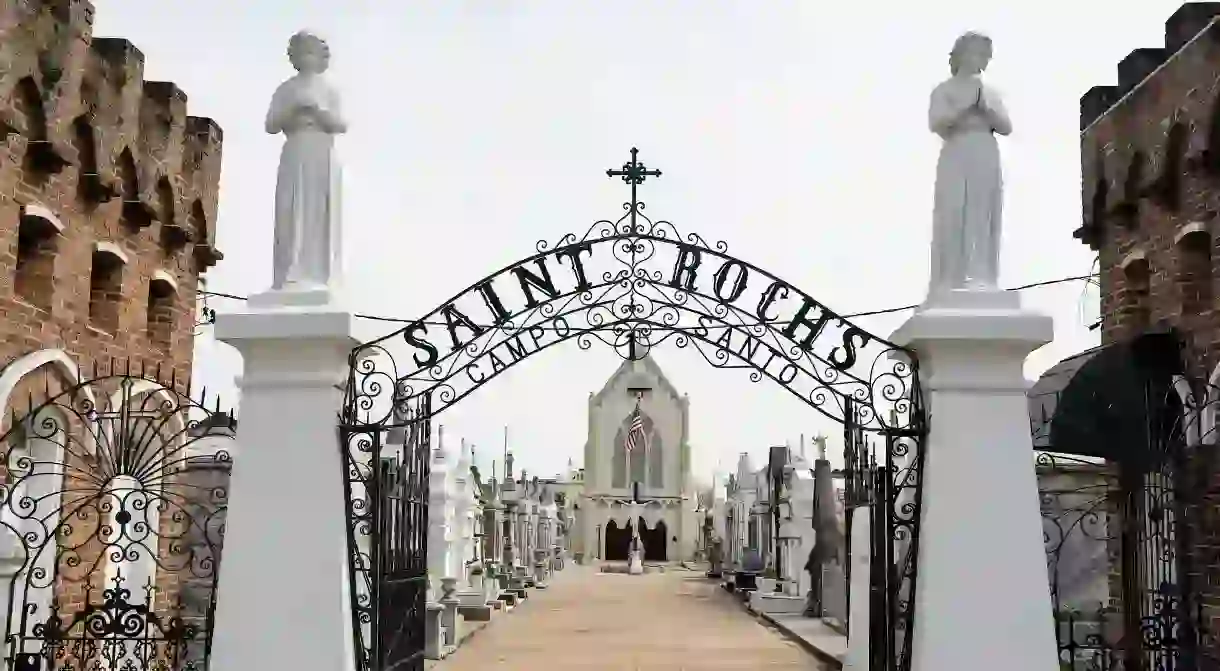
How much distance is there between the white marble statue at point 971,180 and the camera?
294 inches

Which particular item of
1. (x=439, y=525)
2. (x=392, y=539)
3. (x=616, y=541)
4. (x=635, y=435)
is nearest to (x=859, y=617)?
(x=392, y=539)

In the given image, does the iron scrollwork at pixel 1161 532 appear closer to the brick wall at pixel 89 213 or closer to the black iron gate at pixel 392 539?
the black iron gate at pixel 392 539

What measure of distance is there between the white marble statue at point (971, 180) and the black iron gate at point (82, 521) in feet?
18.6

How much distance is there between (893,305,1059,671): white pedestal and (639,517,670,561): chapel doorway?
210 ft

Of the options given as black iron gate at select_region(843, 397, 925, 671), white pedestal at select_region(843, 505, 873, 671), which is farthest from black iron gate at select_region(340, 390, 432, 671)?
white pedestal at select_region(843, 505, 873, 671)

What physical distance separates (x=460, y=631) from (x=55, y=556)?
9261 mm

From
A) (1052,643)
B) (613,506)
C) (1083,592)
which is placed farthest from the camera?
(613,506)

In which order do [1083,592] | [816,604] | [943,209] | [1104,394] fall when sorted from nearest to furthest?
[943,209]
[1104,394]
[1083,592]
[816,604]

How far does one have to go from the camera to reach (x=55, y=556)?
11.6m

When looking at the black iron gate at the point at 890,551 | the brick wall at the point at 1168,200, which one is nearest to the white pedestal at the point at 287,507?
the black iron gate at the point at 890,551

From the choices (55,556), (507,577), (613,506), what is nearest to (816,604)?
(507,577)

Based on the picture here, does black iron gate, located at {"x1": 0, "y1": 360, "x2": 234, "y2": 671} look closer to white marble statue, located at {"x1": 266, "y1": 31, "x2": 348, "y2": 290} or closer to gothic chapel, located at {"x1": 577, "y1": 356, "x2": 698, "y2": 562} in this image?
white marble statue, located at {"x1": 266, "y1": 31, "x2": 348, "y2": 290}

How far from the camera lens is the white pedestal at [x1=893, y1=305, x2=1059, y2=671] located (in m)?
7.07

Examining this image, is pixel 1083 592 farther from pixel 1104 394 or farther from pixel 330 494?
pixel 330 494
